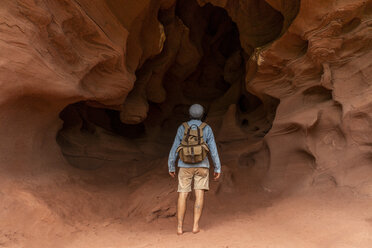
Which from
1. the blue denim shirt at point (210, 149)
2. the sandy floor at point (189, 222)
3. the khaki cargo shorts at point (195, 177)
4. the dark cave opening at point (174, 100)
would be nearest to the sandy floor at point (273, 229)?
the sandy floor at point (189, 222)

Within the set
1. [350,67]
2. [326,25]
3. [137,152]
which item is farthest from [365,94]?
[137,152]

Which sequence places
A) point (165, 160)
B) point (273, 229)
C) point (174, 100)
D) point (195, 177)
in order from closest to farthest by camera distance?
point (273, 229) < point (195, 177) < point (165, 160) < point (174, 100)

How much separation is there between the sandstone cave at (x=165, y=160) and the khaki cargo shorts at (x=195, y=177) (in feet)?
1.63

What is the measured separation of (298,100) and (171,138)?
13.0ft

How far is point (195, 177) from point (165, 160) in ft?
8.23

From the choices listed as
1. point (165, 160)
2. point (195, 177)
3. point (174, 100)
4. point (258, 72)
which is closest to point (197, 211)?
point (195, 177)

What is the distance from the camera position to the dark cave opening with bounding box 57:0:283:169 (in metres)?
6.19

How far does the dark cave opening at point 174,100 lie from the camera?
20.3ft

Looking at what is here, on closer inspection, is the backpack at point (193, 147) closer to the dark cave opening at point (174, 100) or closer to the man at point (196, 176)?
the man at point (196, 176)

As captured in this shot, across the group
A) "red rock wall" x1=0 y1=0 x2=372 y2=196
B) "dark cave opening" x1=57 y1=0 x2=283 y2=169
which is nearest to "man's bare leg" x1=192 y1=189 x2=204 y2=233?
"red rock wall" x1=0 y1=0 x2=372 y2=196

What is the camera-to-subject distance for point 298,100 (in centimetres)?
467

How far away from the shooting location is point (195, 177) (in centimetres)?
335

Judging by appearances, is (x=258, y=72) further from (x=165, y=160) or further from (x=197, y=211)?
(x=197, y=211)

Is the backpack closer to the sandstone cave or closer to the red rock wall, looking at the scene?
the sandstone cave
